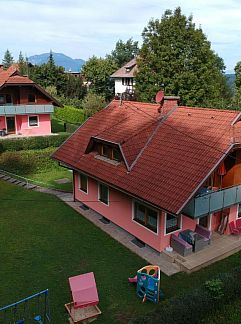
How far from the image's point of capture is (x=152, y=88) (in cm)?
4269

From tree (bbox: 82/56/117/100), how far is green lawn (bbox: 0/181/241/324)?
177 feet

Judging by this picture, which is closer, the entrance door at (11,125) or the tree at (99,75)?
the entrance door at (11,125)

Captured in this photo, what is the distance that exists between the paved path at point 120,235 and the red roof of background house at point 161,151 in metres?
2.94

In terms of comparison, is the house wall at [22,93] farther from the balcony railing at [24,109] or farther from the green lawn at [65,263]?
the green lawn at [65,263]

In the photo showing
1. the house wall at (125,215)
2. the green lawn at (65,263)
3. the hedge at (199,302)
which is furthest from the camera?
the house wall at (125,215)

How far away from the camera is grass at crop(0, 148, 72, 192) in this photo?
93.1ft

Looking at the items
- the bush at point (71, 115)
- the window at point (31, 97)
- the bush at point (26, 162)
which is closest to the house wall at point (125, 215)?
the bush at point (26, 162)

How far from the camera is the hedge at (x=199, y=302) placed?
10.5m

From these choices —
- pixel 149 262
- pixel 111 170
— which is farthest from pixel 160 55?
pixel 149 262

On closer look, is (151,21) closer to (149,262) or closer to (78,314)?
(149,262)

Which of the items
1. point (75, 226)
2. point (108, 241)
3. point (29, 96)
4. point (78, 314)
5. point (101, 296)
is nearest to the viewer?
point (78, 314)

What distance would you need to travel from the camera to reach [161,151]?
1634 cm

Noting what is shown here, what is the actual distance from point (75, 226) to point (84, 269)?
4.34m

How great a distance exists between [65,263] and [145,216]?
4296 mm
